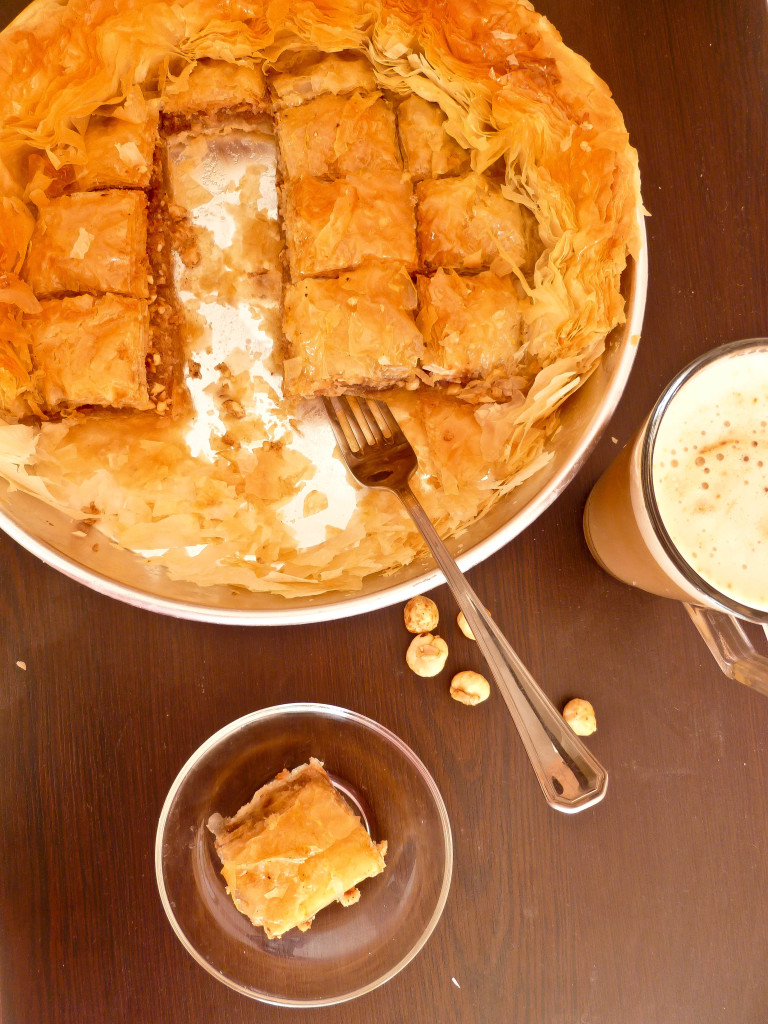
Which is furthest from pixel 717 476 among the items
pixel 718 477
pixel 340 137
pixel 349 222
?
pixel 340 137

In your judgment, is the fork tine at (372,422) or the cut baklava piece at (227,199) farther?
the cut baklava piece at (227,199)

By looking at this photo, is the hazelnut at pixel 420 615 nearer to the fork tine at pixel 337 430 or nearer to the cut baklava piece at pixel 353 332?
the fork tine at pixel 337 430

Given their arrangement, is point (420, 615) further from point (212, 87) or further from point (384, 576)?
point (212, 87)

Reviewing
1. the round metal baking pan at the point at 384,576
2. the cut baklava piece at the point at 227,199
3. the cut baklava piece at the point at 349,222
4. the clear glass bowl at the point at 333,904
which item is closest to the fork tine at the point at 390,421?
the round metal baking pan at the point at 384,576

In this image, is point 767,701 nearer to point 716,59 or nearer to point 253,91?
point 716,59

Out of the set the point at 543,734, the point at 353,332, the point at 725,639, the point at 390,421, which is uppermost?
the point at 353,332

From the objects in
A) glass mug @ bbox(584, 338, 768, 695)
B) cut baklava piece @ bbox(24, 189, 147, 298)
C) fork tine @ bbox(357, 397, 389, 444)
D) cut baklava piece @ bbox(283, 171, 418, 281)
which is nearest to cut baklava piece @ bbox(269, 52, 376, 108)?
cut baklava piece @ bbox(283, 171, 418, 281)
